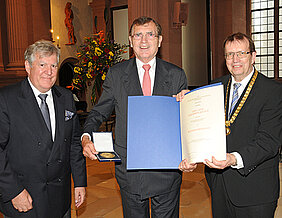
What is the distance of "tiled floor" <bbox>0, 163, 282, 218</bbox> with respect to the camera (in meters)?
4.13

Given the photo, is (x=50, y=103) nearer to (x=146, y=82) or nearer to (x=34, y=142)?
(x=34, y=142)

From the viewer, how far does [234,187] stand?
2.12 meters

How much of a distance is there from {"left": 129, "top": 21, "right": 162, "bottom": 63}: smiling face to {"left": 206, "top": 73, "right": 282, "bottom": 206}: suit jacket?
30.4 inches

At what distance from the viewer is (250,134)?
6.70 ft

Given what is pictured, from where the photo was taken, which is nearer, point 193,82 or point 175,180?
point 175,180

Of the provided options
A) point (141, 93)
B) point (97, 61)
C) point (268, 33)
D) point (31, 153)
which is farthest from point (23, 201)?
point (268, 33)

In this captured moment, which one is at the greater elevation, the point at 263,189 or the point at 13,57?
the point at 13,57

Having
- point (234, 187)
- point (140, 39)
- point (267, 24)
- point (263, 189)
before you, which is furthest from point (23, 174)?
point (267, 24)

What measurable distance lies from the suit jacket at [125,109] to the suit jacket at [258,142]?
447 mm

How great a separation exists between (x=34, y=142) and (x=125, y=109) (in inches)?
26.5

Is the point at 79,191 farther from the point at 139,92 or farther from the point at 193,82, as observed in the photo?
the point at 193,82

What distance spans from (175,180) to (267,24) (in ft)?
49.0

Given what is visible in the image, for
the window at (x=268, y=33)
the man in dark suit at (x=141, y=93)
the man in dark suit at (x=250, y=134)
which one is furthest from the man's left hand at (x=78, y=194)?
the window at (x=268, y=33)

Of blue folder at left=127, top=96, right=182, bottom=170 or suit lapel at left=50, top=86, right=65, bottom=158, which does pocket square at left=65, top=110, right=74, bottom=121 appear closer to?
suit lapel at left=50, top=86, right=65, bottom=158
